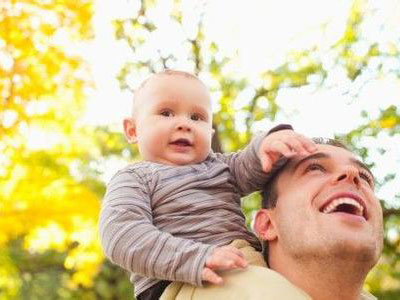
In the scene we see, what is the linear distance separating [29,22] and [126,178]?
3.31 metres

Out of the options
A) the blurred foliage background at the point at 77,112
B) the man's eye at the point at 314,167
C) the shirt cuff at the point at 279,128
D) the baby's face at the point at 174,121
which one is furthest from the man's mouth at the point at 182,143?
the blurred foliage background at the point at 77,112

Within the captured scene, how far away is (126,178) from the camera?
1.63m

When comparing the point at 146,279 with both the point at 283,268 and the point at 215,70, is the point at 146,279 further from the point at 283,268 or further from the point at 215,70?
the point at 215,70

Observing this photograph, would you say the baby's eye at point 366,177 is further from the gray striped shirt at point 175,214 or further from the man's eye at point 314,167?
the gray striped shirt at point 175,214

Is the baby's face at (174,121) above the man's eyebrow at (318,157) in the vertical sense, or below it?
above

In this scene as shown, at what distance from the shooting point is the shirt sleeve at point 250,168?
68.0 inches

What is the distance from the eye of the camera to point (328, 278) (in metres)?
1.57

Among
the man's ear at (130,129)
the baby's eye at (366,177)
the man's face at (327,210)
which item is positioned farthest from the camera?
the man's ear at (130,129)

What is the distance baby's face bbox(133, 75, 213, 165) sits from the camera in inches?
69.0

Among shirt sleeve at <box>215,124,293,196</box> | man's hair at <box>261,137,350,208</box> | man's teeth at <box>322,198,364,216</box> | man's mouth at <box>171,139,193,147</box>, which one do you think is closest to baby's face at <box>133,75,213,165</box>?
man's mouth at <box>171,139,193,147</box>

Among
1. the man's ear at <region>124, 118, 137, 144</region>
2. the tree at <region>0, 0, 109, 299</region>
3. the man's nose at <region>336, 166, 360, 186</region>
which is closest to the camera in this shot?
the man's nose at <region>336, 166, 360, 186</region>

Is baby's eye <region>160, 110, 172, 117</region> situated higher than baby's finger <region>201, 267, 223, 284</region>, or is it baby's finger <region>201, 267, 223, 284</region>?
baby's eye <region>160, 110, 172, 117</region>

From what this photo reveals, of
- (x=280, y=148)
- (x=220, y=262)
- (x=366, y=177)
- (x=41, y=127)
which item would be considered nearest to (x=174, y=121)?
(x=280, y=148)

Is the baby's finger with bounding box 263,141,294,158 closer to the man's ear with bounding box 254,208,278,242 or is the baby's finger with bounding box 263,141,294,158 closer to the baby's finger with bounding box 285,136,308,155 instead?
the baby's finger with bounding box 285,136,308,155
